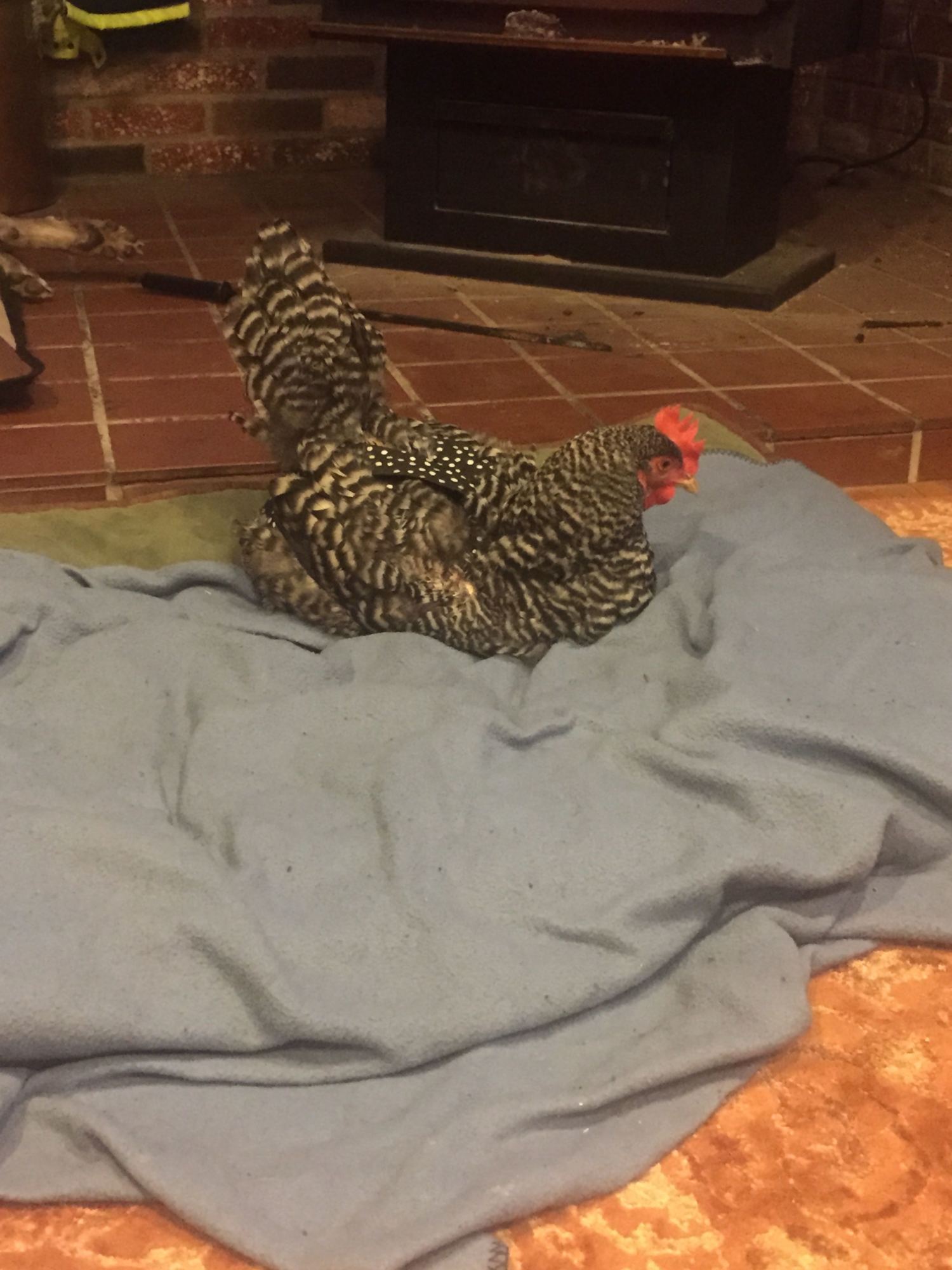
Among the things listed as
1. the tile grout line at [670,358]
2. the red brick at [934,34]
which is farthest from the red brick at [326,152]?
the red brick at [934,34]

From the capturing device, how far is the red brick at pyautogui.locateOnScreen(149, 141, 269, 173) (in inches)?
136

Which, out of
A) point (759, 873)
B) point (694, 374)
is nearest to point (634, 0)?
point (694, 374)

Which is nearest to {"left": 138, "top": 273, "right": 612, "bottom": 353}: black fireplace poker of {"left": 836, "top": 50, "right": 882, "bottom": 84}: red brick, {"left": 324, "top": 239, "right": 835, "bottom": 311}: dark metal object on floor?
{"left": 324, "top": 239, "right": 835, "bottom": 311}: dark metal object on floor

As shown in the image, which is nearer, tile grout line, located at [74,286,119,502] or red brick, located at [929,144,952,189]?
tile grout line, located at [74,286,119,502]

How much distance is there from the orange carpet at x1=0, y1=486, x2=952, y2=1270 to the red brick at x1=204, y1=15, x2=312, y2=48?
126 inches

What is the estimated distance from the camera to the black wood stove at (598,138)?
7.60ft

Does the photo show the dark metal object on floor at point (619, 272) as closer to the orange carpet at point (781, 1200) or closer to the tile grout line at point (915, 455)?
the tile grout line at point (915, 455)

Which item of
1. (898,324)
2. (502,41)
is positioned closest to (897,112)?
(898,324)

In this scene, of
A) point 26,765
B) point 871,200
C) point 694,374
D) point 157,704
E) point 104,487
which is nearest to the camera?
point 26,765

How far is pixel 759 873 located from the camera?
3.54 ft

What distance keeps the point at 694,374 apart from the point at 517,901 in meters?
1.43

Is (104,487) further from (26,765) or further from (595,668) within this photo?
(595,668)

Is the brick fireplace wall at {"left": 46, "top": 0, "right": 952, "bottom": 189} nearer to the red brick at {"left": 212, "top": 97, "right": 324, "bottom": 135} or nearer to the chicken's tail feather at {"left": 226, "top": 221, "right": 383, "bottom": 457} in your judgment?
the red brick at {"left": 212, "top": 97, "right": 324, "bottom": 135}

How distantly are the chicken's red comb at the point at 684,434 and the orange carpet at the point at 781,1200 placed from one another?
68 centimetres
